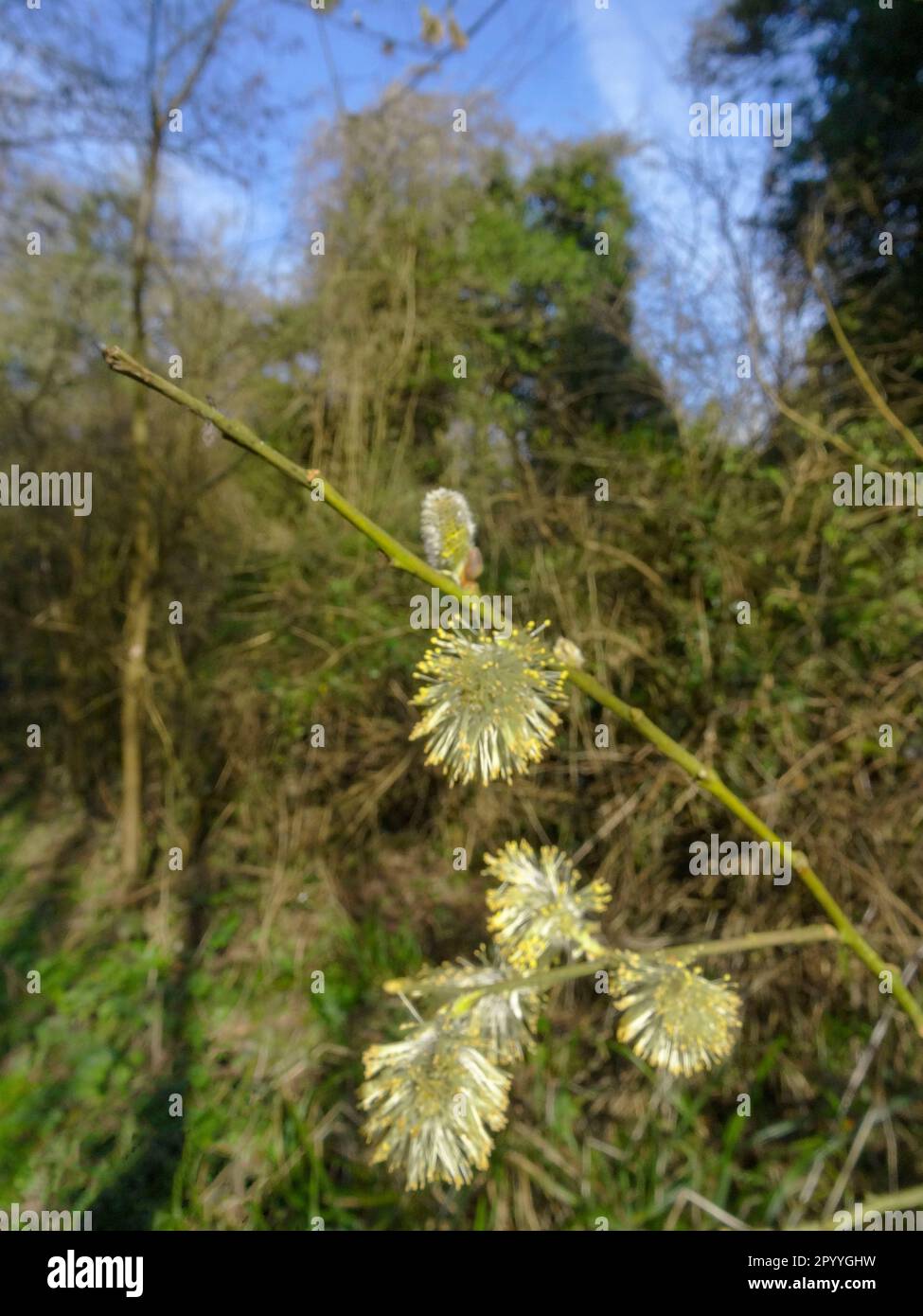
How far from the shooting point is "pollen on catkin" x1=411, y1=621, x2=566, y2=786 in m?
0.64

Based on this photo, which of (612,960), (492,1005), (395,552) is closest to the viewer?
(395,552)

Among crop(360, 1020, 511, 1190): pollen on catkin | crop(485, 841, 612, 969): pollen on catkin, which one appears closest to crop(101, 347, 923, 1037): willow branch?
crop(485, 841, 612, 969): pollen on catkin

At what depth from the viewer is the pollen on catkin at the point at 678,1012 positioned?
699mm

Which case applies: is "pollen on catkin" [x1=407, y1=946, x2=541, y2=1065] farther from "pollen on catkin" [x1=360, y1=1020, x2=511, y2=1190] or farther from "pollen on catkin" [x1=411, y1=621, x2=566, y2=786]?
"pollen on catkin" [x1=411, y1=621, x2=566, y2=786]

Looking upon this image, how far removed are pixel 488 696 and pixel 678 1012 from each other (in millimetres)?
339

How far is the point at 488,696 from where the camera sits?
65 centimetres

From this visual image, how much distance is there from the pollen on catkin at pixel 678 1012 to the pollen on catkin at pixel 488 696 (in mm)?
227

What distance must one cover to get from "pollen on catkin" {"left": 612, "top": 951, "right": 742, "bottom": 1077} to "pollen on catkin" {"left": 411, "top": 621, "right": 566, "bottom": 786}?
0.23 m

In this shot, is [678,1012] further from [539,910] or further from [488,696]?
[488,696]

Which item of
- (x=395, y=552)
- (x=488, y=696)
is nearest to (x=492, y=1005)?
(x=488, y=696)

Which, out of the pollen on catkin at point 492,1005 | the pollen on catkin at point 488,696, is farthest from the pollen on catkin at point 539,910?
the pollen on catkin at point 488,696

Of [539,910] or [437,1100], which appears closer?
[437,1100]

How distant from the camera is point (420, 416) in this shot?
350cm

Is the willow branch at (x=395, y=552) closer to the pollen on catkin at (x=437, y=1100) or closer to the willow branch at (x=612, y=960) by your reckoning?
the willow branch at (x=612, y=960)
